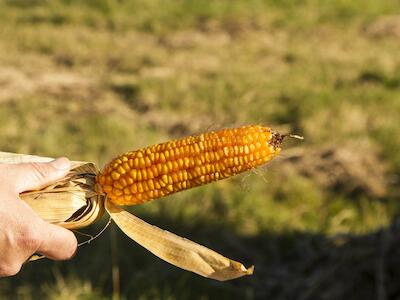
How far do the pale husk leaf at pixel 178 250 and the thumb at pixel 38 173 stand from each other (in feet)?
0.58

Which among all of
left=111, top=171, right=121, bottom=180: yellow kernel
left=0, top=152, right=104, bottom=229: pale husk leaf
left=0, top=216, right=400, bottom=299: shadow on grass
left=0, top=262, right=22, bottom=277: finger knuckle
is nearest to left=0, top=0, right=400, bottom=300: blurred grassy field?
left=0, top=216, right=400, bottom=299: shadow on grass

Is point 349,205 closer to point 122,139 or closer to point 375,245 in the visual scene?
point 375,245

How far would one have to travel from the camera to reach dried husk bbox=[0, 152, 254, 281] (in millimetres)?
2029

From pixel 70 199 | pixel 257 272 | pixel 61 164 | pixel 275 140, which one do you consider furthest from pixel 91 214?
pixel 257 272

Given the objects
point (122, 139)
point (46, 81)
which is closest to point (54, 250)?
point (122, 139)

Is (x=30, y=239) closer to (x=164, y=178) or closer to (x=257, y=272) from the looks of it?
(x=164, y=178)

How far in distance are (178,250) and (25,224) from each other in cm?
48

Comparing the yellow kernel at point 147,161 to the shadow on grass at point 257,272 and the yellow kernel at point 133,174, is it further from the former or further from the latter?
the shadow on grass at point 257,272

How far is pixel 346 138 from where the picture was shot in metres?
6.31

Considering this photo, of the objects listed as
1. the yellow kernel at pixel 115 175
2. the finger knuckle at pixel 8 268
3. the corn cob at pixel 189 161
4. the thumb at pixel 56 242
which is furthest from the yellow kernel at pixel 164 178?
the finger knuckle at pixel 8 268

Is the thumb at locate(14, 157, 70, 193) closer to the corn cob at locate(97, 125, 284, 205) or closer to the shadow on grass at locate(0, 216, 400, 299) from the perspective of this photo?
the corn cob at locate(97, 125, 284, 205)

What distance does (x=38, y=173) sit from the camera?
1.98 metres

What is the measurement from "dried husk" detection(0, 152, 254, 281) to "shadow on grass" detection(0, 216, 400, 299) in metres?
1.83

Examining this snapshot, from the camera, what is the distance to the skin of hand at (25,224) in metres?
1.84
